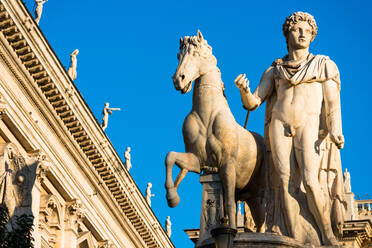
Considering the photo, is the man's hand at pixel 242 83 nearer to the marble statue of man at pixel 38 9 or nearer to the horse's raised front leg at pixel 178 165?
the horse's raised front leg at pixel 178 165

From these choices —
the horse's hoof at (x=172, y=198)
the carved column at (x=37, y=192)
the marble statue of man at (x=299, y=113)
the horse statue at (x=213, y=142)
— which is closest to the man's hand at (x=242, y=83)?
the marble statue of man at (x=299, y=113)

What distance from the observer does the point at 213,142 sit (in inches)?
443

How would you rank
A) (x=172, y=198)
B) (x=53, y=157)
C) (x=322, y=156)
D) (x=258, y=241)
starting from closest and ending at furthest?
(x=258, y=241) < (x=172, y=198) < (x=322, y=156) < (x=53, y=157)

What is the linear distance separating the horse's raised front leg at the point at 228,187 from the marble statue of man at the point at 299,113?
50 cm

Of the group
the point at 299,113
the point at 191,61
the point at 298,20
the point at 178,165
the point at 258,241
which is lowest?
the point at 258,241

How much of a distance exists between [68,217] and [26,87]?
266 inches

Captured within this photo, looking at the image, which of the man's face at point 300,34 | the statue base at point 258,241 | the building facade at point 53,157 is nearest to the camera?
the statue base at point 258,241

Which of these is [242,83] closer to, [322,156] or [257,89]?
[257,89]

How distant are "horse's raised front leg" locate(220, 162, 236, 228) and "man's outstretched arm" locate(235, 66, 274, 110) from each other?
0.77 metres

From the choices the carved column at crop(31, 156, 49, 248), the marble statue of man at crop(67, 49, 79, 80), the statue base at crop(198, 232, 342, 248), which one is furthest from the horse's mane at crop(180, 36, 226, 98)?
the marble statue of man at crop(67, 49, 79, 80)

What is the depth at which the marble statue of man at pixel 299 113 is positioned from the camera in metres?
11.1

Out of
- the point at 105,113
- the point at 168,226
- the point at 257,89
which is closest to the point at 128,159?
the point at 105,113

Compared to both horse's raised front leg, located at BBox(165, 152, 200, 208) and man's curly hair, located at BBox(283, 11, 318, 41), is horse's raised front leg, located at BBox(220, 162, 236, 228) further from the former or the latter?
man's curly hair, located at BBox(283, 11, 318, 41)

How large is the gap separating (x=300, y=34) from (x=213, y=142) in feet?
5.28
